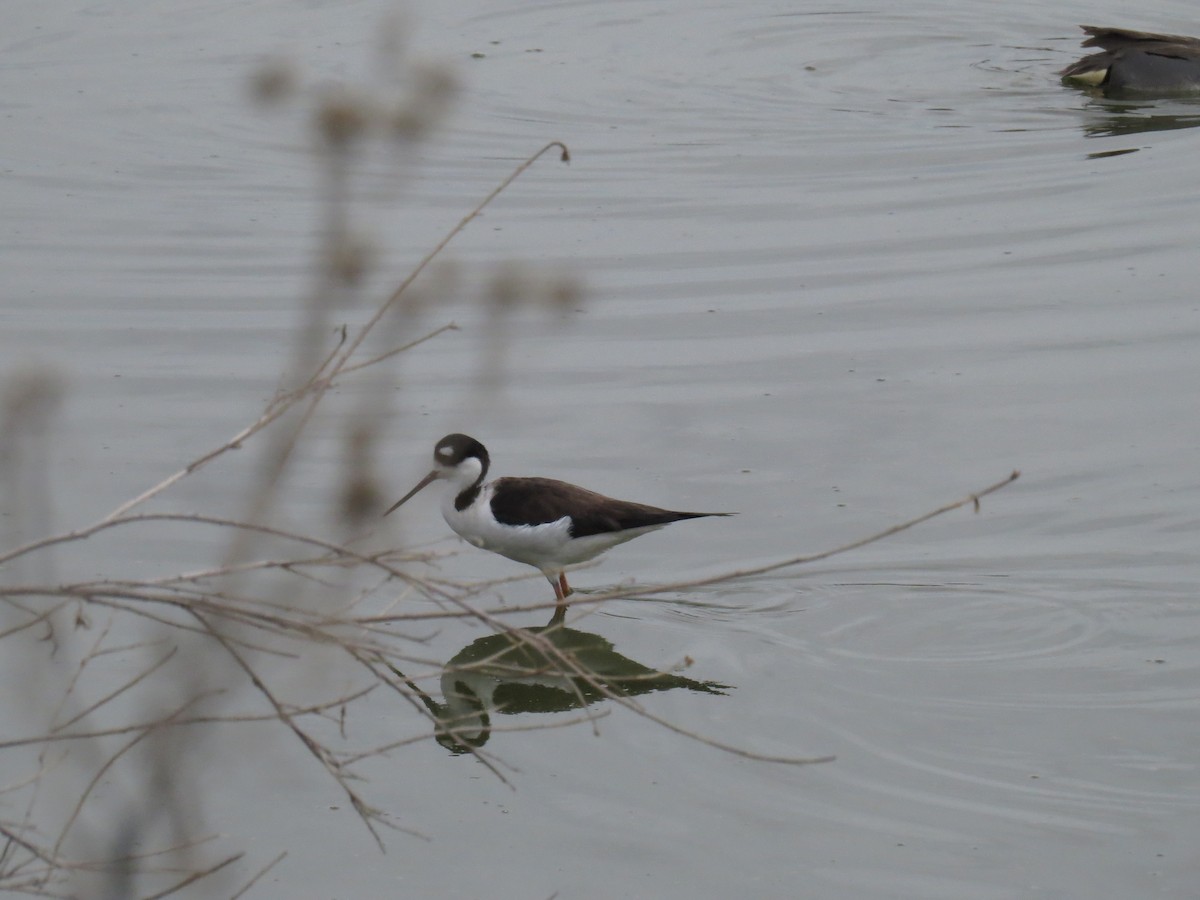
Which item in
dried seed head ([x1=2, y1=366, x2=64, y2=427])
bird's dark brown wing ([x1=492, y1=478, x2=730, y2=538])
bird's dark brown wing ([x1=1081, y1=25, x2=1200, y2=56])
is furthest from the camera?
bird's dark brown wing ([x1=1081, y1=25, x2=1200, y2=56])

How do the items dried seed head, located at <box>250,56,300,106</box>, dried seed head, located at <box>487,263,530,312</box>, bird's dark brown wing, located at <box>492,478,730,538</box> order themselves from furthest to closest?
bird's dark brown wing, located at <box>492,478,730,538</box> < dried seed head, located at <box>487,263,530,312</box> < dried seed head, located at <box>250,56,300,106</box>

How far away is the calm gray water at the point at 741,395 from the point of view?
5.39 meters

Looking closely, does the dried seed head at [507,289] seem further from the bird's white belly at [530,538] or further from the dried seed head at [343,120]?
the bird's white belly at [530,538]

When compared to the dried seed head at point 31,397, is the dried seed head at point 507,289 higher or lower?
higher

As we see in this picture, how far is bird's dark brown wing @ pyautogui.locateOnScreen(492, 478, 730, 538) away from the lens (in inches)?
276

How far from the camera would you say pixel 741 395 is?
8883 millimetres

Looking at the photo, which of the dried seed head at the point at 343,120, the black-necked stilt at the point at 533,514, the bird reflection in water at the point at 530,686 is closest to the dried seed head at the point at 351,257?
the dried seed head at the point at 343,120

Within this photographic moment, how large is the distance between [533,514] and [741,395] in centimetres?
203

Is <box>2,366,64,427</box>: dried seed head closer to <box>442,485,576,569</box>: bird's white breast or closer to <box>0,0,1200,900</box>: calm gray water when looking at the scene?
<box>0,0,1200,900</box>: calm gray water

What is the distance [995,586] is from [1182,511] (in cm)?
112

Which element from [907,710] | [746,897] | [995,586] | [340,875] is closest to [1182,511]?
[995,586]

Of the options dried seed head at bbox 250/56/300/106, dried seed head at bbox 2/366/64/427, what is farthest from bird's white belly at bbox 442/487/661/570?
dried seed head at bbox 2/366/64/427

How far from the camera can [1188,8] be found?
696 inches

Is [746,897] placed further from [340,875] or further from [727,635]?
[727,635]
